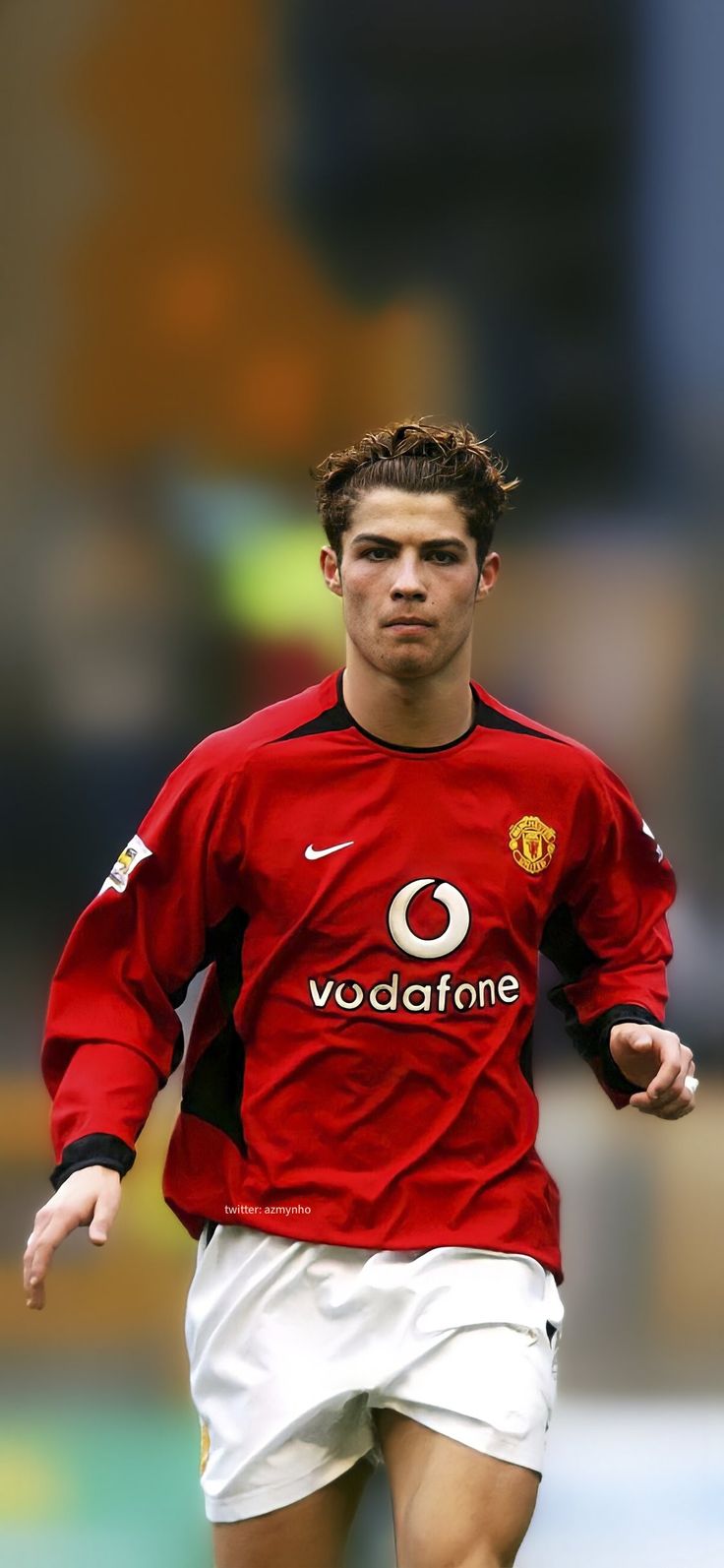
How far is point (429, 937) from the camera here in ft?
7.79

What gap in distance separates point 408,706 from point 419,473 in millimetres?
304

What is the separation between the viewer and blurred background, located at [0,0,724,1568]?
12.1ft

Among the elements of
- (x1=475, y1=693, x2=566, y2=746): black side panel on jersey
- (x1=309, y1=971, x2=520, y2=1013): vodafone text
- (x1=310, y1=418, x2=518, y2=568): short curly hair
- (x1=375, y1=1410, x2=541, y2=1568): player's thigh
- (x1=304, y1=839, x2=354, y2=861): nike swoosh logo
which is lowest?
(x1=375, y1=1410, x2=541, y2=1568): player's thigh

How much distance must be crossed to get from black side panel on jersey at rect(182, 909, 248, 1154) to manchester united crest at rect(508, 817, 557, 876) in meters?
0.37

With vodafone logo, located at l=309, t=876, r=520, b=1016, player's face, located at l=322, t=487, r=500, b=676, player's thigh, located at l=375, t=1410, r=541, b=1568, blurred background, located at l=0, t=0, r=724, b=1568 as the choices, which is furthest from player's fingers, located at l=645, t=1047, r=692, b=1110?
blurred background, located at l=0, t=0, r=724, b=1568

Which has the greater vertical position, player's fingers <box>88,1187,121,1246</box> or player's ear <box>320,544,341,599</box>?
player's ear <box>320,544,341,599</box>

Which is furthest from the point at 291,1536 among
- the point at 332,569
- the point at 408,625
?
the point at 332,569

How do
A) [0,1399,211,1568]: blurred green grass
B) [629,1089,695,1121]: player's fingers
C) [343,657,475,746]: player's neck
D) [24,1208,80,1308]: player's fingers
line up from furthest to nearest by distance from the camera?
[0,1399,211,1568]: blurred green grass < [343,657,475,746]: player's neck < [629,1089,695,1121]: player's fingers < [24,1208,80,1308]: player's fingers

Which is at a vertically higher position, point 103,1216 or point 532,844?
point 532,844

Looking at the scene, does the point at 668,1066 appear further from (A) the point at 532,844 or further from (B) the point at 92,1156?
(B) the point at 92,1156

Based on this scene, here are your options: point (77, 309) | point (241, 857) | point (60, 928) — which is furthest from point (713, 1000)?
point (77, 309)

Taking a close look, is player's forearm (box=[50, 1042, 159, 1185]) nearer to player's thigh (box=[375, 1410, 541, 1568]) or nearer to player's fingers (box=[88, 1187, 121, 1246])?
player's fingers (box=[88, 1187, 121, 1246])

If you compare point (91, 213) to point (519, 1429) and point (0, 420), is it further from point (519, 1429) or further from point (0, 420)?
point (519, 1429)

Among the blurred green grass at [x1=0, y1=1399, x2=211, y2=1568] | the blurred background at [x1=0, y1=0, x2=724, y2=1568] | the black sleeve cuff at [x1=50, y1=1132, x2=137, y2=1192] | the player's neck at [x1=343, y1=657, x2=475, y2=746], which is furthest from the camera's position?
the blurred background at [x1=0, y1=0, x2=724, y2=1568]
